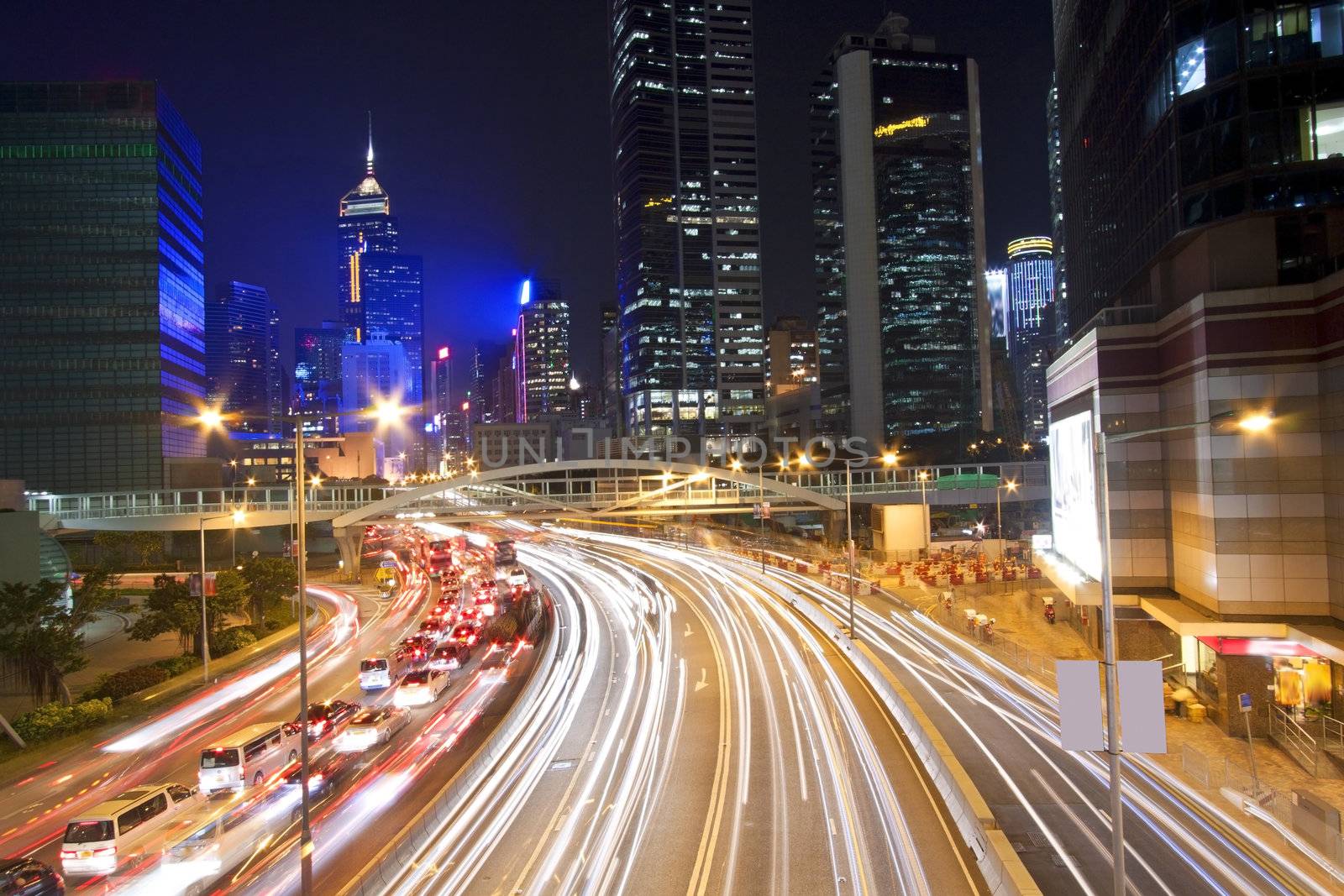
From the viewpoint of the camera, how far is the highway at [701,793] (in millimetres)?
15461

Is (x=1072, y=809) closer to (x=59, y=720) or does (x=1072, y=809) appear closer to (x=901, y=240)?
(x=59, y=720)

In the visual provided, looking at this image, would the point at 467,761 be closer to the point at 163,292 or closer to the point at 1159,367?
the point at 1159,367

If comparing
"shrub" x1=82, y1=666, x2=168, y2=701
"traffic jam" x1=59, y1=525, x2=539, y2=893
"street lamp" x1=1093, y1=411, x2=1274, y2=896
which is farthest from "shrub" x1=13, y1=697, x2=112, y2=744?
"street lamp" x1=1093, y1=411, x2=1274, y2=896

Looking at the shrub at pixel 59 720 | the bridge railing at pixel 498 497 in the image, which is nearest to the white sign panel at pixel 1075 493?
the bridge railing at pixel 498 497

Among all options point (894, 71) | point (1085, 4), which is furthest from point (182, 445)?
point (894, 71)

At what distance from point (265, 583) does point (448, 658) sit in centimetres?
1751

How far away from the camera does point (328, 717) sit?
85.9 ft

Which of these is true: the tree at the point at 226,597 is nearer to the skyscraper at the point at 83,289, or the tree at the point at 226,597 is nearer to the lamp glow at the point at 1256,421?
the lamp glow at the point at 1256,421

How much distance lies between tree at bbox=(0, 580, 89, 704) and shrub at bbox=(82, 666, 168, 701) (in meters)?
1.09

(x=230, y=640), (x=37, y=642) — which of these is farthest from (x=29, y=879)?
(x=230, y=640)

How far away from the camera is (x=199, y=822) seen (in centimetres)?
1777

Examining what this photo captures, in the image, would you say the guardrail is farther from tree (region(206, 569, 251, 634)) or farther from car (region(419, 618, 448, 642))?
tree (region(206, 569, 251, 634))

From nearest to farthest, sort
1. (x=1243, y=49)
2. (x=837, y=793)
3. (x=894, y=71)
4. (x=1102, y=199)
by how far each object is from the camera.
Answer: (x=837, y=793) → (x=1243, y=49) → (x=1102, y=199) → (x=894, y=71)

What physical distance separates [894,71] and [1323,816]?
160490 mm
